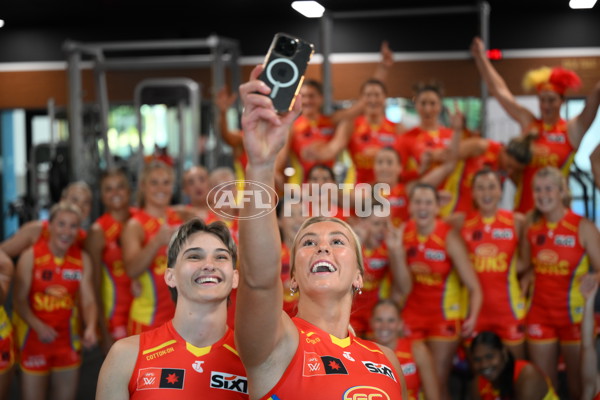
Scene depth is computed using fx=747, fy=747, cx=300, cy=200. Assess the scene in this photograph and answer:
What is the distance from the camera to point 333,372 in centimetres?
183

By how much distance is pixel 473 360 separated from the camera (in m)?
3.91

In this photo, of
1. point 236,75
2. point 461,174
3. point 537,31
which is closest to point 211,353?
point 461,174

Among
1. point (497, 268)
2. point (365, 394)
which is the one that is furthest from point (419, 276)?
point (365, 394)

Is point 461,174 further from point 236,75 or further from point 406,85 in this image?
point 406,85

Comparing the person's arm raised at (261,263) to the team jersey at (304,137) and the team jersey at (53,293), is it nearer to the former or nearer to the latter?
the team jersey at (53,293)

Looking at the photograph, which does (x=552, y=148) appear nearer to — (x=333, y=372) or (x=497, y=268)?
(x=497, y=268)

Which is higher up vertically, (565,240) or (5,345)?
(565,240)

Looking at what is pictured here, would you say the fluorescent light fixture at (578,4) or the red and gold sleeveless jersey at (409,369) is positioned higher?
the fluorescent light fixture at (578,4)

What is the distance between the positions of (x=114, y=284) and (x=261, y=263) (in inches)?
131

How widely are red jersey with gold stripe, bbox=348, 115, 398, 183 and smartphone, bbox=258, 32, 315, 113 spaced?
3.94m

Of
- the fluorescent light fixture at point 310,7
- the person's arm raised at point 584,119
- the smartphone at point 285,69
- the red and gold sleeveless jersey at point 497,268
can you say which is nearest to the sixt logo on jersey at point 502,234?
the red and gold sleeveless jersey at point 497,268

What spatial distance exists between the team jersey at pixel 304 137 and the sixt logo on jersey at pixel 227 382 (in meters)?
3.37

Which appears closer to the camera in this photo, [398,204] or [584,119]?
[584,119]

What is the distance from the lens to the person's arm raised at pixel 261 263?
139 centimetres
